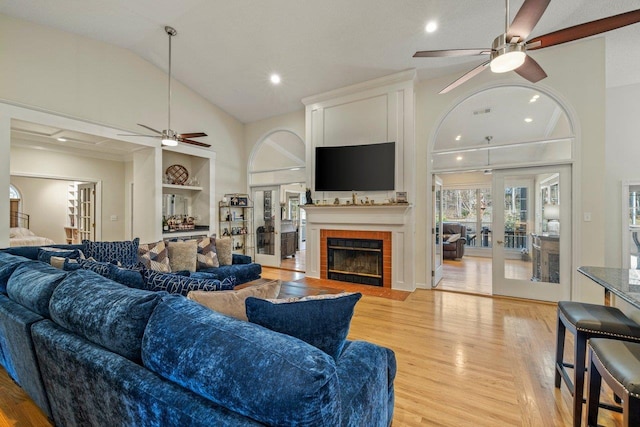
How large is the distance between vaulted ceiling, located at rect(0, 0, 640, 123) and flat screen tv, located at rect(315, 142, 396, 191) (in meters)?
1.20

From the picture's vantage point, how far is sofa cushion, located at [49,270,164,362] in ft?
3.78

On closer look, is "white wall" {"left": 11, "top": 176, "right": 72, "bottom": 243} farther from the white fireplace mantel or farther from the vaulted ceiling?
the white fireplace mantel

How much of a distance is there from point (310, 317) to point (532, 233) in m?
4.54

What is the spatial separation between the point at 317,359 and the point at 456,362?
2.29 metres

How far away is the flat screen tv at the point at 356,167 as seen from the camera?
4.86 m

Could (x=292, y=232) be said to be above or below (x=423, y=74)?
below

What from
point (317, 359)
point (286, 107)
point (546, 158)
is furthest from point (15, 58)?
point (546, 158)

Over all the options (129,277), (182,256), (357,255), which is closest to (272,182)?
(357,255)

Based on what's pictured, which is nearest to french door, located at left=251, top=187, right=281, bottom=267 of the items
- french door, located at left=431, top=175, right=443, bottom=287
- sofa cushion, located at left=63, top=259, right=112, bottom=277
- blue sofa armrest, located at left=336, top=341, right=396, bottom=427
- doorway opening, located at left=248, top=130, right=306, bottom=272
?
doorway opening, located at left=248, top=130, right=306, bottom=272

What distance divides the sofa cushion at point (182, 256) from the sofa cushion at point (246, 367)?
317 cm

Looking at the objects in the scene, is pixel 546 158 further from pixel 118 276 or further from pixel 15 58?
pixel 15 58

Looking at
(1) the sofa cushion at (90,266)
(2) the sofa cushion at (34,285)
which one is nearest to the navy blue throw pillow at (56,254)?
(1) the sofa cushion at (90,266)

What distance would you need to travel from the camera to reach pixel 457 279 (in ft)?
18.0

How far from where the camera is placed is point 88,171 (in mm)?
6539
